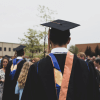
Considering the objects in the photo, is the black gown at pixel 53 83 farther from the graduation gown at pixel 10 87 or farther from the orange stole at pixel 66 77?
the graduation gown at pixel 10 87

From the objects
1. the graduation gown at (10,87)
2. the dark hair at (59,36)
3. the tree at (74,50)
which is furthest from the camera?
the tree at (74,50)

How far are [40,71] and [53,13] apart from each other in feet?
52.3

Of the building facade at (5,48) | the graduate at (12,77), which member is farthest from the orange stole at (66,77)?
the building facade at (5,48)

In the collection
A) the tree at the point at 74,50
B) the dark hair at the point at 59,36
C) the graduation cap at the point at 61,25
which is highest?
the graduation cap at the point at 61,25

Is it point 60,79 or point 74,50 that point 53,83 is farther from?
point 74,50

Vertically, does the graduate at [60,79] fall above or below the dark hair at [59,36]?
below

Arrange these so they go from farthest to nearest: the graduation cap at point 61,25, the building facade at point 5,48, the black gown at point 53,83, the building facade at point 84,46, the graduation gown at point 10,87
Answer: the building facade at point 84,46, the building facade at point 5,48, the graduation gown at point 10,87, the graduation cap at point 61,25, the black gown at point 53,83

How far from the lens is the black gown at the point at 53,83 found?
1.73 m

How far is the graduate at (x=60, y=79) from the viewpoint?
Result: 1.74 m

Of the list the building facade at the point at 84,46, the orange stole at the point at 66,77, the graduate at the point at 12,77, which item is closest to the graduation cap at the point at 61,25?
the orange stole at the point at 66,77

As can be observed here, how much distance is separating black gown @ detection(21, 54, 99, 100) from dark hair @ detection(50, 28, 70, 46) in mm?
184

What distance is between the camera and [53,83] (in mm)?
1771

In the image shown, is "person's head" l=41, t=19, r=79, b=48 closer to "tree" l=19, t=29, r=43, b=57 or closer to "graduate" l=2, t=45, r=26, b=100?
"graduate" l=2, t=45, r=26, b=100

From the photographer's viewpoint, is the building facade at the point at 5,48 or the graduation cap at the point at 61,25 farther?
the building facade at the point at 5,48
